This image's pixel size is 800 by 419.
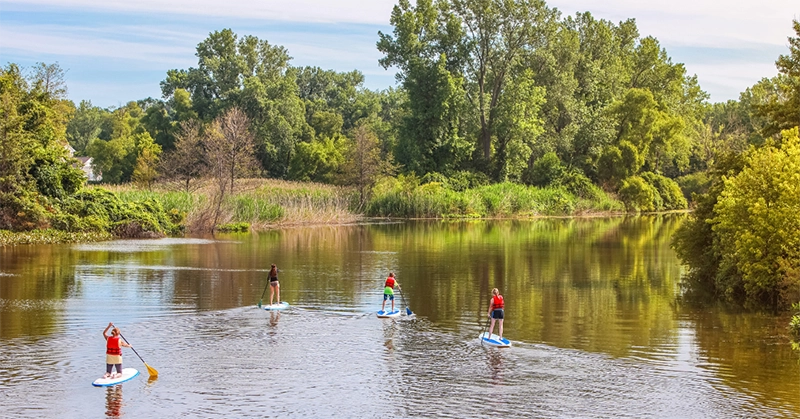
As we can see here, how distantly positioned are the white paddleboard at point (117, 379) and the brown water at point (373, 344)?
0.14 meters

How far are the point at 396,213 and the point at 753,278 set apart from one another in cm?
5644

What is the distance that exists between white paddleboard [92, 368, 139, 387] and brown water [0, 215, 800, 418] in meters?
0.14

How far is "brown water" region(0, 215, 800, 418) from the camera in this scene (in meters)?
16.8

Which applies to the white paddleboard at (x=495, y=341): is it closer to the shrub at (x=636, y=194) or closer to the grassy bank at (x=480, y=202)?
the grassy bank at (x=480, y=202)

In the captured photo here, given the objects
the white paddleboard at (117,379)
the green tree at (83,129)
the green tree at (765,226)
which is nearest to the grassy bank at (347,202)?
the green tree at (765,226)

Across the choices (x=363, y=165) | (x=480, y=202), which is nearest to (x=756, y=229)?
(x=363, y=165)

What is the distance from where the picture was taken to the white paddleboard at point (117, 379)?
17.6m

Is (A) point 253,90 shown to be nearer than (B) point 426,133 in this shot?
No

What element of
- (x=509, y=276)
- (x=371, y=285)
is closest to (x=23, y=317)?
(x=371, y=285)

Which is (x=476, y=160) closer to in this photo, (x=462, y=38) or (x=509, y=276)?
(x=462, y=38)

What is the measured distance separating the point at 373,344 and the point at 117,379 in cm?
660

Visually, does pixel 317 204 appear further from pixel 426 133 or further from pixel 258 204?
pixel 426 133

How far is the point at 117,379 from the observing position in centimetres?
1784

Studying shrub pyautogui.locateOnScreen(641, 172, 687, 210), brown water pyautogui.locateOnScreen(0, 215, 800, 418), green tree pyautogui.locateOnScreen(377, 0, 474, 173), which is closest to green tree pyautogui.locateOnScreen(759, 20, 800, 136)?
brown water pyautogui.locateOnScreen(0, 215, 800, 418)
